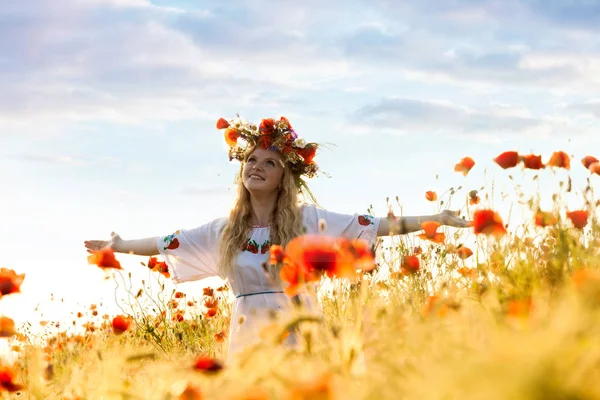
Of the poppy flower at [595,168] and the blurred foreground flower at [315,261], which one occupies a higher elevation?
the poppy flower at [595,168]

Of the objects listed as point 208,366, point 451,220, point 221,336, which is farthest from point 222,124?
point 208,366

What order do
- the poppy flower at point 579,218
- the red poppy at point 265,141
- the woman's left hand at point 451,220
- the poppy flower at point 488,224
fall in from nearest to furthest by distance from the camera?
the poppy flower at point 488,224 → the poppy flower at point 579,218 → the woman's left hand at point 451,220 → the red poppy at point 265,141

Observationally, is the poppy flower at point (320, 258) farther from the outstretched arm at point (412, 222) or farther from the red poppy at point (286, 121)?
the red poppy at point (286, 121)

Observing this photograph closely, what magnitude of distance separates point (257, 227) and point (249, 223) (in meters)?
0.09

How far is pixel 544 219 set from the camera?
3.24m

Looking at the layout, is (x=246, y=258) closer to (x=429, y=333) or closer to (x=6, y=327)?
(x=6, y=327)

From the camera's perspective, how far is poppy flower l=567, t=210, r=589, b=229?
10.3 feet

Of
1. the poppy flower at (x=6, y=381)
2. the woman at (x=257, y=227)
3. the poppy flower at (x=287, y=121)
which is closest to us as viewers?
the poppy flower at (x=6, y=381)

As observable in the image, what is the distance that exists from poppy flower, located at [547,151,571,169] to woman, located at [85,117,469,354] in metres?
0.84

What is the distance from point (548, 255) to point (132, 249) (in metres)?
2.78

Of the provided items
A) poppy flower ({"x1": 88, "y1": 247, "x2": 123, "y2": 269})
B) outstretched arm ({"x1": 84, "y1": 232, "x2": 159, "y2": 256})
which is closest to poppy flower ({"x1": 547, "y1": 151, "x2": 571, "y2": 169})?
poppy flower ({"x1": 88, "y1": 247, "x2": 123, "y2": 269})

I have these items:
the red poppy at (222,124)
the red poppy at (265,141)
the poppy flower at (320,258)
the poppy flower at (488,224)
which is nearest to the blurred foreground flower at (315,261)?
the poppy flower at (320,258)

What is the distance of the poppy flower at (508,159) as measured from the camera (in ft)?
11.3

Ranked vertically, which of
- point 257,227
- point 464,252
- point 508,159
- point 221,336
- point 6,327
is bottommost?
point 221,336
